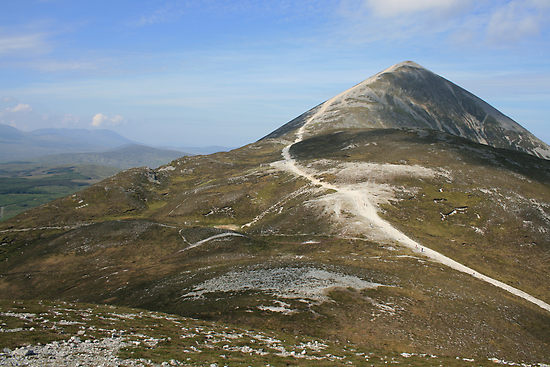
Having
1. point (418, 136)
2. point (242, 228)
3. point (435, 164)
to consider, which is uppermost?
point (418, 136)

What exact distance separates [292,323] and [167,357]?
58.1ft

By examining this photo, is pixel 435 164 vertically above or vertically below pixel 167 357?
above

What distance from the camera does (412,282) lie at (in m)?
55.1

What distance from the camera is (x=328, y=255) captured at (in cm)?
7156

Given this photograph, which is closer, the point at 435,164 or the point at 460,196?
the point at 460,196

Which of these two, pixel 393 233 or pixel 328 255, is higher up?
pixel 393 233

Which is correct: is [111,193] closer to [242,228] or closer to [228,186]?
[228,186]

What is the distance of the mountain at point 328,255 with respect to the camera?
38.4 meters

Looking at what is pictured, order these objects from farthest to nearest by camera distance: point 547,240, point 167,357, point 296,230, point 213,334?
point 296,230
point 547,240
point 213,334
point 167,357

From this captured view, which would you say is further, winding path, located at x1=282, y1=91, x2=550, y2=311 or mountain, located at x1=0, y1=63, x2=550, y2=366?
winding path, located at x1=282, y1=91, x2=550, y2=311

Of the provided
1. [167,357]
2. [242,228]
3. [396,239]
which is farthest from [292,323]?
[242,228]

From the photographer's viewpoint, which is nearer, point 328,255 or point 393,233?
point 328,255

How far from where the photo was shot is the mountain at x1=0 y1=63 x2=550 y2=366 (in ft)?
126

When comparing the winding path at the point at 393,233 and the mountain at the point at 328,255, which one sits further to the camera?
the winding path at the point at 393,233
